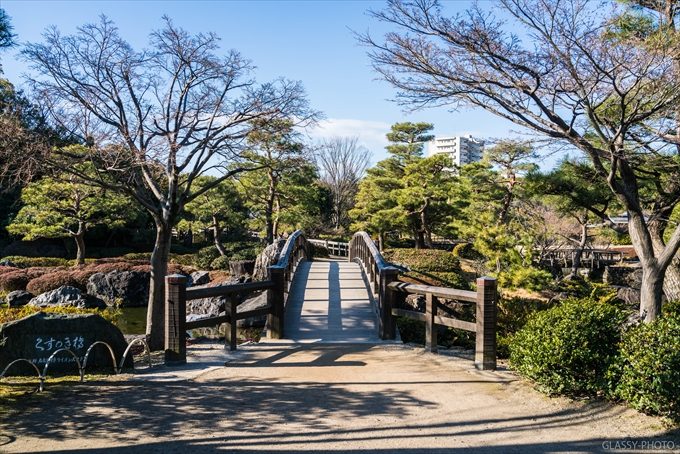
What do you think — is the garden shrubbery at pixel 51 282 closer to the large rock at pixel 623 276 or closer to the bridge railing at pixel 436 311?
the bridge railing at pixel 436 311

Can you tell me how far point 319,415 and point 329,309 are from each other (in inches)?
204

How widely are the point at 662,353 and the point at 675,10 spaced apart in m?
6.58

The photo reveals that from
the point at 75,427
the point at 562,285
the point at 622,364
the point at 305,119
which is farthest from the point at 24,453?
the point at 562,285

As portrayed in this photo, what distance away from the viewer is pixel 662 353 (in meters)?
4.34

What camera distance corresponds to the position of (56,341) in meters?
6.09

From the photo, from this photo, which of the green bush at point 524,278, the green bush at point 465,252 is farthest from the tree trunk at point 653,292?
the green bush at point 465,252

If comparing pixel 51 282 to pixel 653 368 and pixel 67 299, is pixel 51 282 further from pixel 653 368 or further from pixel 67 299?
pixel 653 368

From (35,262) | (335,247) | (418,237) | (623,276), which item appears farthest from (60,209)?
(623,276)

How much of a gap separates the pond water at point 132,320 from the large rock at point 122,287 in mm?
632

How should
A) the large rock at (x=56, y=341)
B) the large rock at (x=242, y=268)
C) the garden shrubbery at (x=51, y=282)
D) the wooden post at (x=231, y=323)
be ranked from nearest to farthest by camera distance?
the large rock at (x=56, y=341)
the wooden post at (x=231, y=323)
the large rock at (x=242, y=268)
the garden shrubbery at (x=51, y=282)

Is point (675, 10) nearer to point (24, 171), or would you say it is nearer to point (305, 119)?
point (305, 119)

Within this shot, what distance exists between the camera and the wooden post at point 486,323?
6.34 m

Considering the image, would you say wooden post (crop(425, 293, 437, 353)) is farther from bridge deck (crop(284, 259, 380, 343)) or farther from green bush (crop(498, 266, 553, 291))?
green bush (crop(498, 266, 553, 291))

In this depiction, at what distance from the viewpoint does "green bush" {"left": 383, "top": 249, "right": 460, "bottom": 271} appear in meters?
21.6
